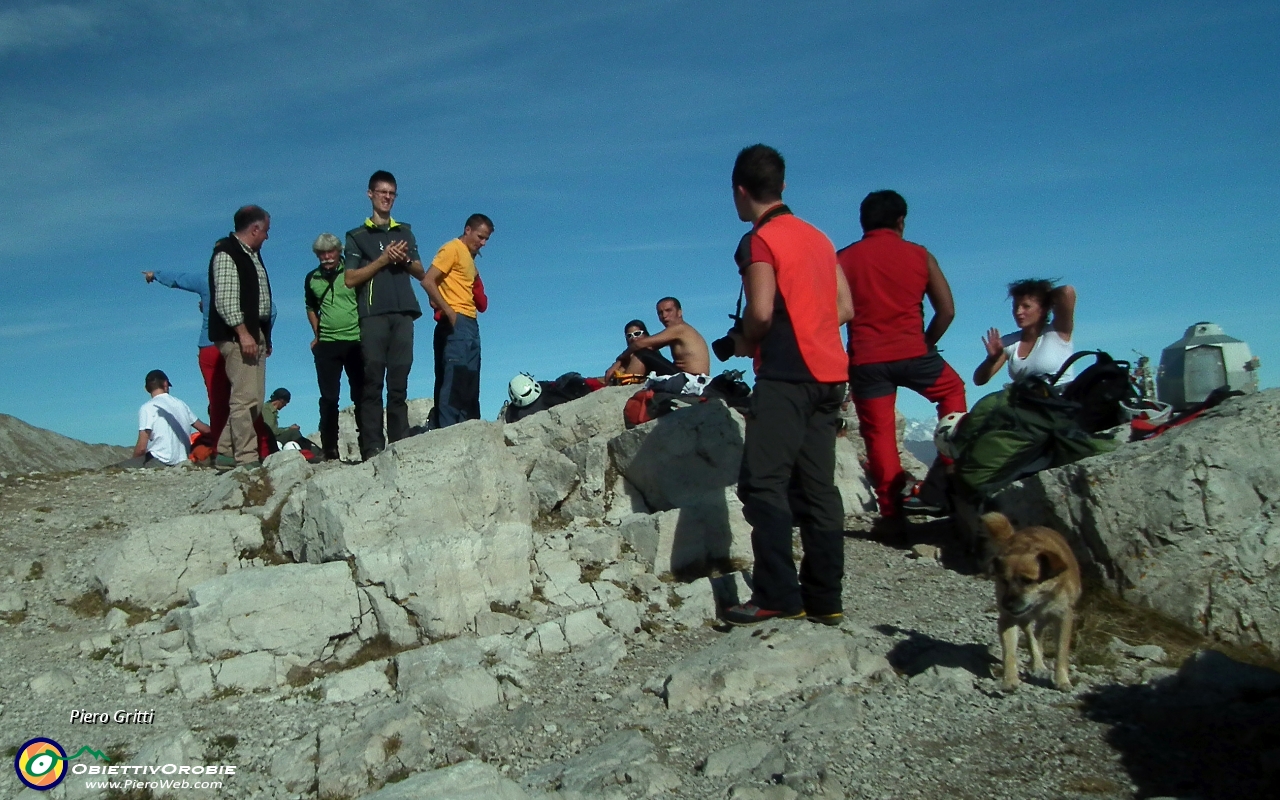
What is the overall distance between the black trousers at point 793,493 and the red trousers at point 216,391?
583 cm

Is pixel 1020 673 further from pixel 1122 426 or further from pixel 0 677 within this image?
pixel 0 677

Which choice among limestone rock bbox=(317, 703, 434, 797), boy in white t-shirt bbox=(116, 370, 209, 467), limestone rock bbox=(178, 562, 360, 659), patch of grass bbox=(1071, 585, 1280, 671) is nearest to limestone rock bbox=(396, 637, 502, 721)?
limestone rock bbox=(317, 703, 434, 797)

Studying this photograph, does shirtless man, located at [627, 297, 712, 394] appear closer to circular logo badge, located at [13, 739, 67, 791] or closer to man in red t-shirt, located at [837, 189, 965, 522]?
man in red t-shirt, located at [837, 189, 965, 522]

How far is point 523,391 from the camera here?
10.7m

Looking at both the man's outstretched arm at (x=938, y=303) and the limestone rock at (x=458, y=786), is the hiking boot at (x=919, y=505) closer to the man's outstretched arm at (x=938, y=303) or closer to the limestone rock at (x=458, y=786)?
the man's outstretched arm at (x=938, y=303)

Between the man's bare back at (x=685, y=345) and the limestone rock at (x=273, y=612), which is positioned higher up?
the man's bare back at (x=685, y=345)

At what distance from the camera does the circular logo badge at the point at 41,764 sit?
180 inches

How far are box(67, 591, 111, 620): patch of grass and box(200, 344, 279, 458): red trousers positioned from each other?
2778 millimetres

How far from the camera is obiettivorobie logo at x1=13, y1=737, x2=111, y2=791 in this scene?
4.58m

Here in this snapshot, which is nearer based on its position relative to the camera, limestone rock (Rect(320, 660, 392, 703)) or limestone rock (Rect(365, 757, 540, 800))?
limestone rock (Rect(365, 757, 540, 800))

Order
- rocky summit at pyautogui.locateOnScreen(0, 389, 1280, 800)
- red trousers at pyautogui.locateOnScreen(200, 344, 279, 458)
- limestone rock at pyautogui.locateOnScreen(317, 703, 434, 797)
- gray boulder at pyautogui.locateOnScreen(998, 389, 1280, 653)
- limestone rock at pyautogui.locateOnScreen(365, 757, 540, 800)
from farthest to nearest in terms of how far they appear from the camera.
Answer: red trousers at pyautogui.locateOnScreen(200, 344, 279, 458) < gray boulder at pyautogui.locateOnScreen(998, 389, 1280, 653) < limestone rock at pyautogui.locateOnScreen(317, 703, 434, 797) < rocky summit at pyautogui.locateOnScreen(0, 389, 1280, 800) < limestone rock at pyautogui.locateOnScreen(365, 757, 540, 800)

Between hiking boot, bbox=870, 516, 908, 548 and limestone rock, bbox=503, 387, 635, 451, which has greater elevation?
limestone rock, bbox=503, 387, 635, 451

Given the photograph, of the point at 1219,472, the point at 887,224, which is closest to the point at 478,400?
the point at 887,224

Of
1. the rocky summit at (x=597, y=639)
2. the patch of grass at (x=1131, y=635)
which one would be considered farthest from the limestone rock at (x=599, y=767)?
the patch of grass at (x=1131, y=635)
